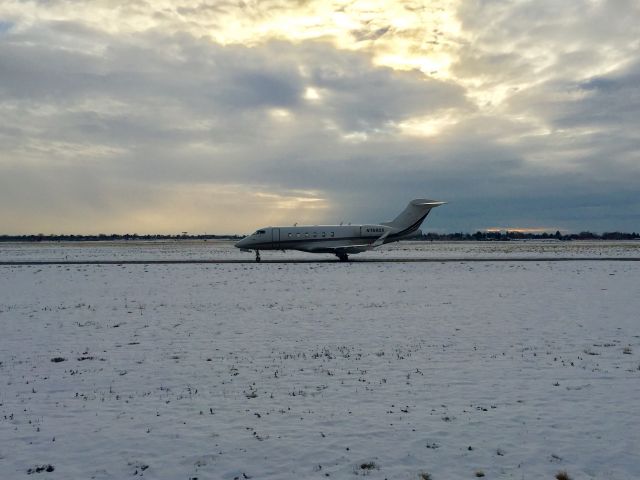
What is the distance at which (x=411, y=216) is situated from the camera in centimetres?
4544

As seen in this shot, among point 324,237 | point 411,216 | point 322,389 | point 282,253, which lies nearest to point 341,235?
point 324,237

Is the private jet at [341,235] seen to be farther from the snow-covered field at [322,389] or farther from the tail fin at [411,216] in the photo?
the snow-covered field at [322,389]

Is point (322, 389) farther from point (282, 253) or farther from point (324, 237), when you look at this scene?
point (282, 253)

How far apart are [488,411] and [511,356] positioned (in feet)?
13.0

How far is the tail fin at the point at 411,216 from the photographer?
45.1m

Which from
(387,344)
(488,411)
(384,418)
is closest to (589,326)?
(387,344)

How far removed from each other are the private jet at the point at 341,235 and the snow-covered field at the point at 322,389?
24.2 meters

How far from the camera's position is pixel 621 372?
10398mm

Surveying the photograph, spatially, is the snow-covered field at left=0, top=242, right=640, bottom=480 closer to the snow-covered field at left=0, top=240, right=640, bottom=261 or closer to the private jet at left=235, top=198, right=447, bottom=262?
the private jet at left=235, top=198, right=447, bottom=262

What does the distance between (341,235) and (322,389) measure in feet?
115

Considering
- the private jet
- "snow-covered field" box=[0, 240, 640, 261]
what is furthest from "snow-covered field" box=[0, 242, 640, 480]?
"snow-covered field" box=[0, 240, 640, 261]

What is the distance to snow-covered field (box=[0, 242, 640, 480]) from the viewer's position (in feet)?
21.7

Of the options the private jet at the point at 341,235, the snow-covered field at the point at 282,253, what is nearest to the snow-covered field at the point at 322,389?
the private jet at the point at 341,235

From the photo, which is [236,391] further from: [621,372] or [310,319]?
[621,372]
